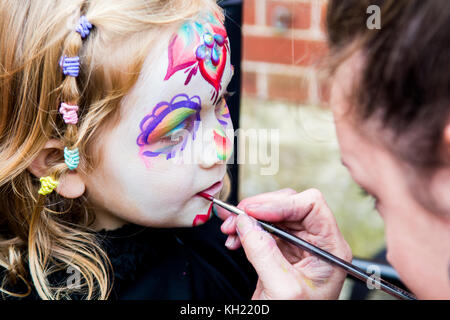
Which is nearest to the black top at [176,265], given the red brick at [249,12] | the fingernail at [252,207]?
the fingernail at [252,207]

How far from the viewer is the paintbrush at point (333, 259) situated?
0.77 m

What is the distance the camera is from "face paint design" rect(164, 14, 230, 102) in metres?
0.78

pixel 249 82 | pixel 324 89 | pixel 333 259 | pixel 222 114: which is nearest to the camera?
pixel 324 89

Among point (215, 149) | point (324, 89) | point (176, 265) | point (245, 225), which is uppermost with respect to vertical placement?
point (324, 89)

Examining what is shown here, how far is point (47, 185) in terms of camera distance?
82 cm

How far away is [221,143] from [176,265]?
280 millimetres

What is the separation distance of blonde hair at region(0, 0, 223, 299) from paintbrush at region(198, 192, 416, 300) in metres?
0.24

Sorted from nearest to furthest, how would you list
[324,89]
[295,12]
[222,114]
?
[324,89] → [222,114] → [295,12]

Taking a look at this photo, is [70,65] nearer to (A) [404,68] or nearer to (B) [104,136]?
(B) [104,136]

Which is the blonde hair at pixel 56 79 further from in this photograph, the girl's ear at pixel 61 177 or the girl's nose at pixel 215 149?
the girl's nose at pixel 215 149

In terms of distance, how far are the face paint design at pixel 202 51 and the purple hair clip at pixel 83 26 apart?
12cm

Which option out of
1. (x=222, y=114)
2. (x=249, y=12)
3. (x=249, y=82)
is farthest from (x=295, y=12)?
(x=222, y=114)
